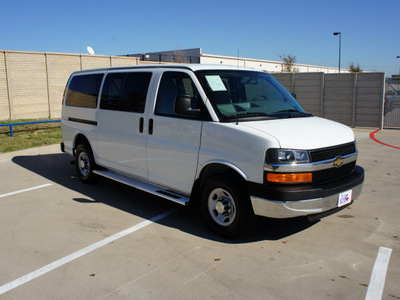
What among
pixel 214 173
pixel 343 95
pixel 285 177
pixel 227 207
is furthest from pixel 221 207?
pixel 343 95

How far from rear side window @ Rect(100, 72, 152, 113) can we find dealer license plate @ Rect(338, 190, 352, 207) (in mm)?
2958

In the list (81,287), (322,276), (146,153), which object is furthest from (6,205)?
(322,276)

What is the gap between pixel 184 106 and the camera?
4730 millimetres

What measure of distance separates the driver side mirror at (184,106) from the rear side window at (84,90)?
2.50m

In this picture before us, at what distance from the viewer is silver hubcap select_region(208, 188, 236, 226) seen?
15.1 ft

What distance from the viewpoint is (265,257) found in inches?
166

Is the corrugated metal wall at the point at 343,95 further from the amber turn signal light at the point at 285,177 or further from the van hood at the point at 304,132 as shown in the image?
the amber turn signal light at the point at 285,177

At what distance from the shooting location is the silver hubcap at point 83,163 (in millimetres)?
7211

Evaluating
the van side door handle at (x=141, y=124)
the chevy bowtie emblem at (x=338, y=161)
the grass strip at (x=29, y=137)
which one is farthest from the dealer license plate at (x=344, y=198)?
the grass strip at (x=29, y=137)

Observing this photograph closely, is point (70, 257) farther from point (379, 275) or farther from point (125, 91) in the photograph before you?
point (379, 275)

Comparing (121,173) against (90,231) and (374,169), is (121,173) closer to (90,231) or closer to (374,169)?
(90,231)

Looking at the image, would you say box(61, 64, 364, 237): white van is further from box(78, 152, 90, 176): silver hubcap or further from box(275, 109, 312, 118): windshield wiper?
box(78, 152, 90, 176): silver hubcap

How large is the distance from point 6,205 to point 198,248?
3.55 meters

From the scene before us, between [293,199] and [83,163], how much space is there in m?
4.57
